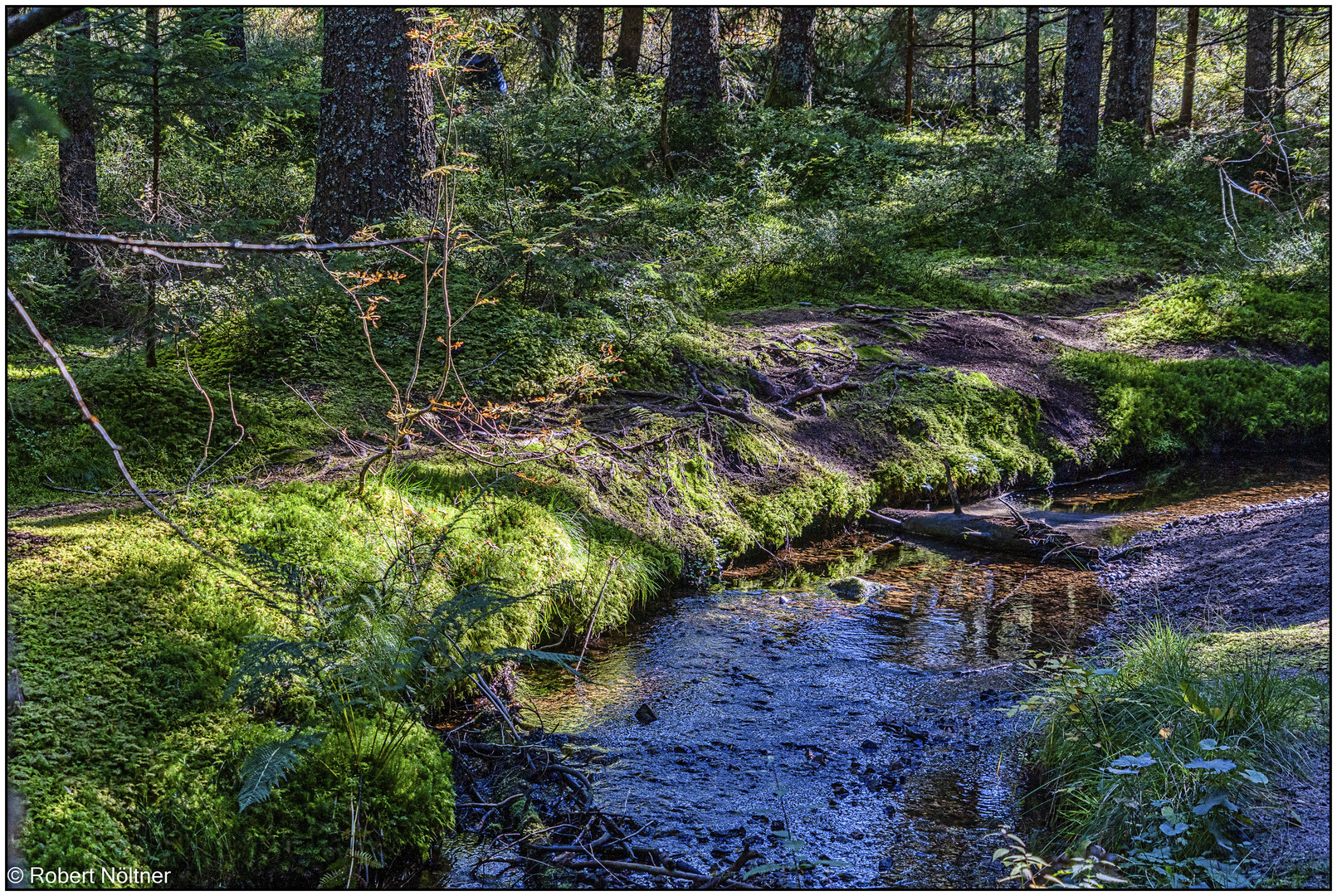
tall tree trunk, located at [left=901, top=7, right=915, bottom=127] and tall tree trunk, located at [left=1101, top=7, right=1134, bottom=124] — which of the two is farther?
tall tree trunk, located at [left=901, top=7, right=915, bottom=127]

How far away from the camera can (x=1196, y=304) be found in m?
11.8

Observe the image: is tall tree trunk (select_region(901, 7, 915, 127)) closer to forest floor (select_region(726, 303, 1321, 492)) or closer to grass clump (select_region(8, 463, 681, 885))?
forest floor (select_region(726, 303, 1321, 492))

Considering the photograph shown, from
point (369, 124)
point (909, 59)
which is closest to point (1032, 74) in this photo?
point (909, 59)

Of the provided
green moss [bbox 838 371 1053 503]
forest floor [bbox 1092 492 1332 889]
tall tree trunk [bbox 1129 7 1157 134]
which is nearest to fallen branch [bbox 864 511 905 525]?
green moss [bbox 838 371 1053 503]

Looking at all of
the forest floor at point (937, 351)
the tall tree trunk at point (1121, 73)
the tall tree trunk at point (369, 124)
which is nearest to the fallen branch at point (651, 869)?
the forest floor at point (937, 351)

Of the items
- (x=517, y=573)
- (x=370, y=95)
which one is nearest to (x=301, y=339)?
(x=370, y=95)

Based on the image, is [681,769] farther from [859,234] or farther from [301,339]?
[859,234]

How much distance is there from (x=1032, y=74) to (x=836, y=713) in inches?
701

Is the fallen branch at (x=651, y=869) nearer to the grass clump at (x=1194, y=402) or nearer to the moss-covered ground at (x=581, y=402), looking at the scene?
the moss-covered ground at (x=581, y=402)

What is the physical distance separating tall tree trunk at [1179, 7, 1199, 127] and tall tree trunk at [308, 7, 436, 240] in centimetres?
1637

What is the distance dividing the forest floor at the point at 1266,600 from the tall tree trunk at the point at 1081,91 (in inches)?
331

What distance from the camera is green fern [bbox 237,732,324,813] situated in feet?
10.1

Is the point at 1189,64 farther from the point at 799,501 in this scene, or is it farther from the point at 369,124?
the point at 369,124

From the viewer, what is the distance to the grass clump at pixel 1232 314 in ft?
37.1
